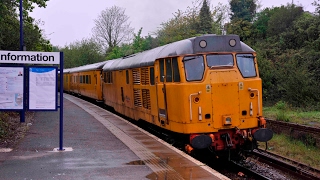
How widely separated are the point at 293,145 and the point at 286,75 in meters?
11.3

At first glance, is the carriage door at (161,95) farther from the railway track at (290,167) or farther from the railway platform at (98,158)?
the railway track at (290,167)

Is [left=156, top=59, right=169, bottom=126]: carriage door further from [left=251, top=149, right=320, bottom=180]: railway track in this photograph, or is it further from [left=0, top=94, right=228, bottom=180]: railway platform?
[left=251, top=149, right=320, bottom=180]: railway track

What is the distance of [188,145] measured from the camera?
10258mm

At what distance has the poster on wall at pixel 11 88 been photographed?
10.1 meters

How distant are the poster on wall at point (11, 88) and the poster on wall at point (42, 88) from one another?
0.37m

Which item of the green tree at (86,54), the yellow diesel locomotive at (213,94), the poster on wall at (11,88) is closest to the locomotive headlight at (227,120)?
the yellow diesel locomotive at (213,94)

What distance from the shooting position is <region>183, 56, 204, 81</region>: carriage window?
1015 cm

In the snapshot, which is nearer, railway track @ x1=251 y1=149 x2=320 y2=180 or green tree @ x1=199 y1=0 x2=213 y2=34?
railway track @ x1=251 y1=149 x2=320 y2=180

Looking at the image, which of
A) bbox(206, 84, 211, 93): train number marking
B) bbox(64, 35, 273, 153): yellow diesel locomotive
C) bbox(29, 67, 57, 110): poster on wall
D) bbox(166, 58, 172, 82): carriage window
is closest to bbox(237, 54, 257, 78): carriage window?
bbox(64, 35, 273, 153): yellow diesel locomotive

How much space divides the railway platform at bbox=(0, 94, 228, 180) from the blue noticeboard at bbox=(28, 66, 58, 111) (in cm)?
110

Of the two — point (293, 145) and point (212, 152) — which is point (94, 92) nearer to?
point (293, 145)

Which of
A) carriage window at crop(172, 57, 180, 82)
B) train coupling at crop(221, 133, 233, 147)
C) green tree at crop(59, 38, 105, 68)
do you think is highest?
green tree at crop(59, 38, 105, 68)

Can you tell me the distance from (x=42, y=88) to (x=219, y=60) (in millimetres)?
4454

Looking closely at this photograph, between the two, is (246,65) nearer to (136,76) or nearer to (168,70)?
(168,70)
